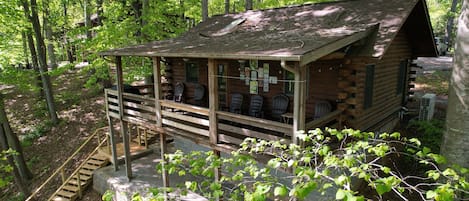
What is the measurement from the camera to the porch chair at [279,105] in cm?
833

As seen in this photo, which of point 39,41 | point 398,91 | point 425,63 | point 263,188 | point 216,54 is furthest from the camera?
point 425,63

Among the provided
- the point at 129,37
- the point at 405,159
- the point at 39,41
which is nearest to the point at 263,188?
the point at 405,159

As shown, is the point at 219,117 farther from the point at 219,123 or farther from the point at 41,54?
the point at 41,54

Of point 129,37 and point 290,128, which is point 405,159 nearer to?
point 290,128

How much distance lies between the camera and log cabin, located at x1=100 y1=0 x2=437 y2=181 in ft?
19.3

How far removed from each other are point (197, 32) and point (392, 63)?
6.49m

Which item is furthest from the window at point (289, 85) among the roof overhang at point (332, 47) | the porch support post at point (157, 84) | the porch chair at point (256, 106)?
the porch support post at point (157, 84)

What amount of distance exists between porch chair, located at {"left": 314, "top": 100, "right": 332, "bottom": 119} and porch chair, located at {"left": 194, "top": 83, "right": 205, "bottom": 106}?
14.1 feet

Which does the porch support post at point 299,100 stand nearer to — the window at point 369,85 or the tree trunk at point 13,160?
the window at point 369,85

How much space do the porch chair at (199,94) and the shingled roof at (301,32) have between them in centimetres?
179

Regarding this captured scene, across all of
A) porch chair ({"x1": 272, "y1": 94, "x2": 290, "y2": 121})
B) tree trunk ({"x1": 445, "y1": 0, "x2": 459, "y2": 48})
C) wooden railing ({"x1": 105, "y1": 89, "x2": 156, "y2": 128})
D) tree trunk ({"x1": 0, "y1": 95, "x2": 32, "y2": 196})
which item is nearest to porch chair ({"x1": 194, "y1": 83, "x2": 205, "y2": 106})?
wooden railing ({"x1": 105, "y1": 89, "x2": 156, "y2": 128})

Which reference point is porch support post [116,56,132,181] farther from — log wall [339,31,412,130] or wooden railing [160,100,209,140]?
log wall [339,31,412,130]

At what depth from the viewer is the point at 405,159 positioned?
802cm

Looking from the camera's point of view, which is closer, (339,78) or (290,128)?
(290,128)
